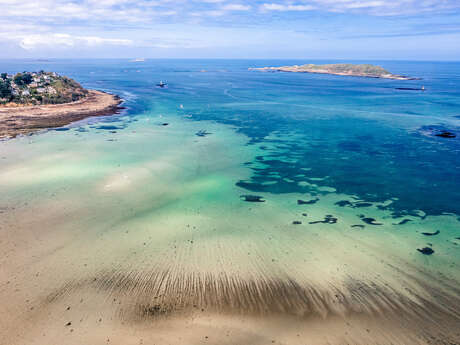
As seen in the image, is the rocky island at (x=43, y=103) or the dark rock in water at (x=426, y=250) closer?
the dark rock in water at (x=426, y=250)

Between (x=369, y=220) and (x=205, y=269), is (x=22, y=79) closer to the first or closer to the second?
(x=205, y=269)

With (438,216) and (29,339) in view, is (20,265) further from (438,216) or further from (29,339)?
(438,216)

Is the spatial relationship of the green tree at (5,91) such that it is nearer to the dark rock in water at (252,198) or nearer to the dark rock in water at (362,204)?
the dark rock in water at (252,198)

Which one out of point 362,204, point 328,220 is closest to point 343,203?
point 362,204

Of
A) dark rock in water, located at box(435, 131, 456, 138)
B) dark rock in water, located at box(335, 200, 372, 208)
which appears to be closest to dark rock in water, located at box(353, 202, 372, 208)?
dark rock in water, located at box(335, 200, 372, 208)

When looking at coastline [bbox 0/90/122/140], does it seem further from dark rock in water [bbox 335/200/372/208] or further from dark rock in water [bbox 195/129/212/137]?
dark rock in water [bbox 335/200/372/208]

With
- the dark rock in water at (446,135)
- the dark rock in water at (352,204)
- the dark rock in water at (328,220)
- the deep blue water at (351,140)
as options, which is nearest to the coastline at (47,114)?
the deep blue water at (351,140)
